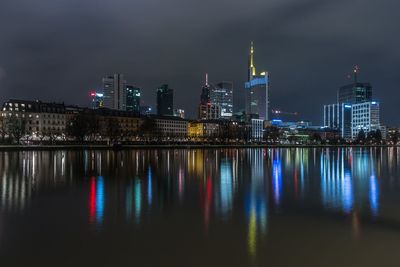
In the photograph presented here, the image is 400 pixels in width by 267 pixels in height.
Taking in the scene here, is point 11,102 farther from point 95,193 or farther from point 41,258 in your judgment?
point 41,258

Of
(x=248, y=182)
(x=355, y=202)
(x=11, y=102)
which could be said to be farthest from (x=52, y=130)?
(x=355, y=202)

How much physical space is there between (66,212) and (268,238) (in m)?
8.90

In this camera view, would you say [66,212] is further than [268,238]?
Yes

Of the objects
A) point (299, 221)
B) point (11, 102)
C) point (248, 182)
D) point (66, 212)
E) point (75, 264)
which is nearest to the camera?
point (75, 264)

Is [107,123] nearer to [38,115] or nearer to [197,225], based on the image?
[38,115]

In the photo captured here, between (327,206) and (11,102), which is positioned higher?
(11,102)

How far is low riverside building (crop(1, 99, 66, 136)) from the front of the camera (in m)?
142

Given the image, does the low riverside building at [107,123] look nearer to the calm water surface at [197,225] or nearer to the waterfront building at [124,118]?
the waterfront building at [124,118]

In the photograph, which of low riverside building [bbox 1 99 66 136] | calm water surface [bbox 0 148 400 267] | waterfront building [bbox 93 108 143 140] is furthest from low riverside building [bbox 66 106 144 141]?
calm water surface [bbox 0 148 400 267]

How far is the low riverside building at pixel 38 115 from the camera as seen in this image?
142m

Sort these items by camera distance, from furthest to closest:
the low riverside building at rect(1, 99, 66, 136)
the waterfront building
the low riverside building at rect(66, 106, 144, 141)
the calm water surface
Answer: the waterfront building
the low riverside building at rect(1, 99, 66, 136)
the low riverside building at rect(66, 106, 144, 141)
the calm water surface

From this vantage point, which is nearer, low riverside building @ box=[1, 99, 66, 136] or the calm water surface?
the calm water surface

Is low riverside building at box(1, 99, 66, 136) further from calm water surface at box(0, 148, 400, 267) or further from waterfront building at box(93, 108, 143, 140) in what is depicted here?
calm water surface at box(0, 148, 400, 267)

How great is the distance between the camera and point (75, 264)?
10.6 meters
